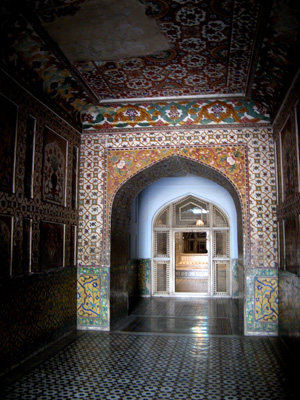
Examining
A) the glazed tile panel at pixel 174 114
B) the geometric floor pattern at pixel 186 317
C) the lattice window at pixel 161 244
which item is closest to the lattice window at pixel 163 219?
the lattice window at pixel 161 244

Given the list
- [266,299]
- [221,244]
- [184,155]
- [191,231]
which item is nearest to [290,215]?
[266,299]

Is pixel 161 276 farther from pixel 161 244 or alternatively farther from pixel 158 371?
pixel 158 371

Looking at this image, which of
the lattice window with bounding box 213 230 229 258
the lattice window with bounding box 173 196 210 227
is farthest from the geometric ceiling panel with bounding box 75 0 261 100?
the lattice window with bounding box 213 230 229 258

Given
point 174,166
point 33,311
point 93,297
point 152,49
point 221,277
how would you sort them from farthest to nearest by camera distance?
point 221,277 < point 174,166 < point 93,297 < point 33,311 < point 152,49

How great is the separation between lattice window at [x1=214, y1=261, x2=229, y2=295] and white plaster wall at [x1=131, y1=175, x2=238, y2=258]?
32 centimetres

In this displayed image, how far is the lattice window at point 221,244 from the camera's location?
886 cm

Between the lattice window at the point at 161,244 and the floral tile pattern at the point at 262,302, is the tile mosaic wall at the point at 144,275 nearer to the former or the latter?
the lattice window at the point at 161,244

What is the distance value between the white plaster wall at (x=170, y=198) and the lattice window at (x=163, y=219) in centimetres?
17

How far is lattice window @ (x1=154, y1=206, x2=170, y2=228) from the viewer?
9.20m

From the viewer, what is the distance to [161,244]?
9.16 meters

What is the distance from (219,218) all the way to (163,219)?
1.35 metres

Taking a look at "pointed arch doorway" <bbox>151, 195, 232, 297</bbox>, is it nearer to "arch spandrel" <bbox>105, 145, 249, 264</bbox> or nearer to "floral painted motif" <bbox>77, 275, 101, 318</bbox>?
"arch spandrel" <bbox>105, 145, 249, 264</bbox>

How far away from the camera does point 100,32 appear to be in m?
3.69

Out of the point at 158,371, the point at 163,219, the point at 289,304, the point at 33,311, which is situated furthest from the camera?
the point at 163,219
